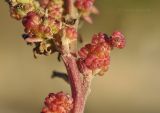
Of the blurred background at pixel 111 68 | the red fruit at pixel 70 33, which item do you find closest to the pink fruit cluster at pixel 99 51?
the red fruit at pixel 70 33

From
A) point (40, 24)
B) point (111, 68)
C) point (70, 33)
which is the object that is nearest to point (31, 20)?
point (40, 24)

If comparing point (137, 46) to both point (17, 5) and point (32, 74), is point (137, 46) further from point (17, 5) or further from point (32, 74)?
point (17, 5)

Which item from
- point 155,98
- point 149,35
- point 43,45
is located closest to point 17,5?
point 43,45

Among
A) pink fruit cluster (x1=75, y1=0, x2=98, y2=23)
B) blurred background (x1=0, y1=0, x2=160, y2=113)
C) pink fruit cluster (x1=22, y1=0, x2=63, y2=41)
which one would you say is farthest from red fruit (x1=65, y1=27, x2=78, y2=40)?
blurred background (x1=0, y1=0, x2=160, y2=113)

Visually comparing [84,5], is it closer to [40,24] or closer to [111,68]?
[40,24]

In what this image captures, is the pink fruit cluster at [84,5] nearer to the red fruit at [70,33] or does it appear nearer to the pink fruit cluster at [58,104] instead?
the red fruit at [70,33]

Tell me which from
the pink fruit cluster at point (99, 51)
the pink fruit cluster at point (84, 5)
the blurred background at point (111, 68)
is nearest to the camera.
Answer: the pink fruit cluster at point (99, 51)
